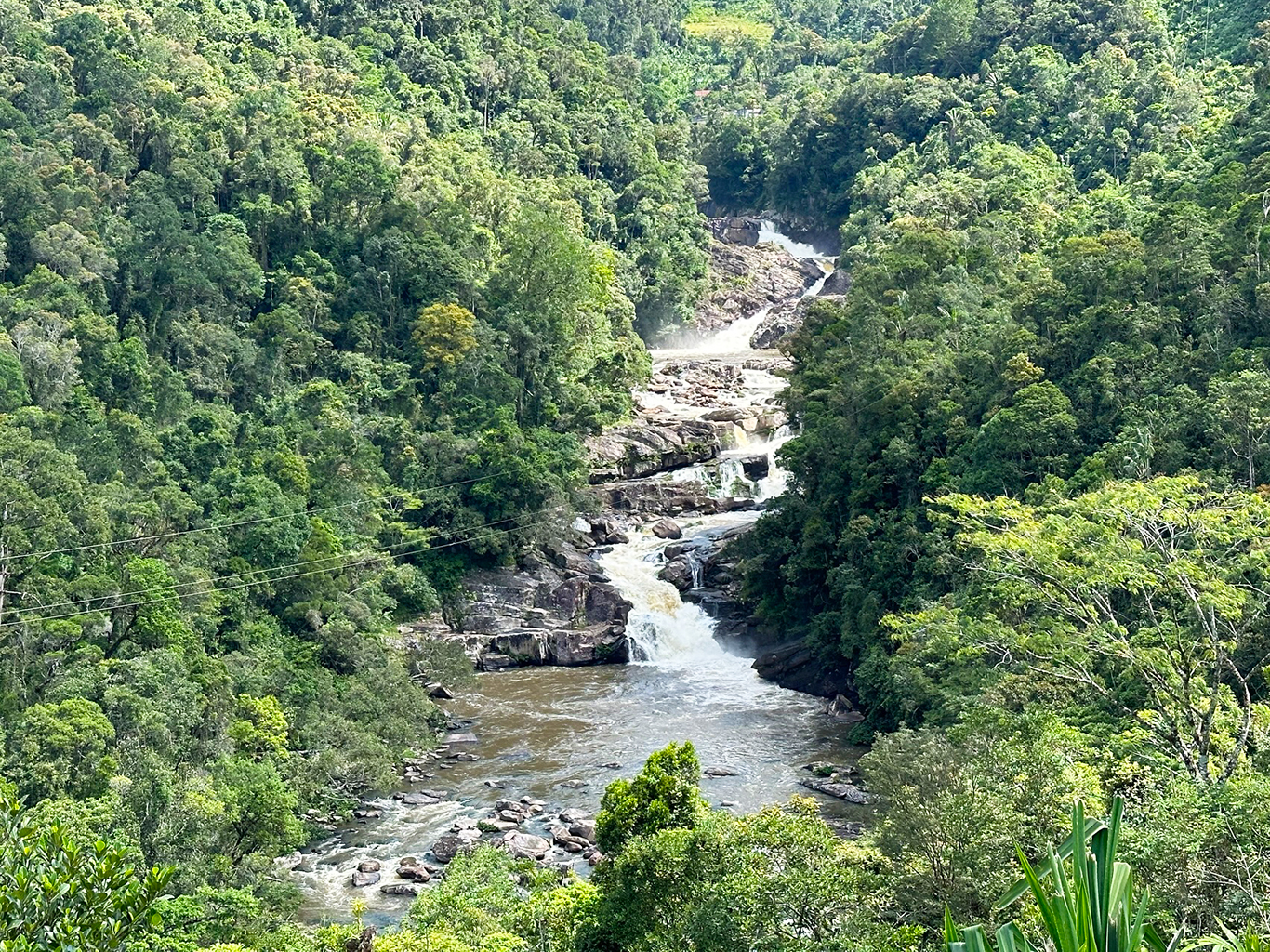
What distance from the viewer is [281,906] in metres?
25.5

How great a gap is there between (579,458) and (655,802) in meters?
29.1

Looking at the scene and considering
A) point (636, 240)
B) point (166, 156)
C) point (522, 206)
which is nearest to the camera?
point (166, 156)

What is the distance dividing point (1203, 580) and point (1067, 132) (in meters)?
52.3

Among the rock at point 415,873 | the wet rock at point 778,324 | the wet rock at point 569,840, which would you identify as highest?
the wet rock at point 778,324

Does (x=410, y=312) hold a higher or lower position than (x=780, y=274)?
lower

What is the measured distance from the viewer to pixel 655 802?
21.9 meters

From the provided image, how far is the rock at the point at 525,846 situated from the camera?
29.3 m

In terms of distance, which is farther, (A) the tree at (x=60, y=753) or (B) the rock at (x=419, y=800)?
(B) the rock at (x=419, y=800)

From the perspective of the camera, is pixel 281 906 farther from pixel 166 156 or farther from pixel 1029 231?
pixel 1029 231

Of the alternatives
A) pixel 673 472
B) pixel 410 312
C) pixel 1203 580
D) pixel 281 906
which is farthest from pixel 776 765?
pixel 410 312

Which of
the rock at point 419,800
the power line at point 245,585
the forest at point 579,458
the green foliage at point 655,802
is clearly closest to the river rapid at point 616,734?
the rock at point 419,800

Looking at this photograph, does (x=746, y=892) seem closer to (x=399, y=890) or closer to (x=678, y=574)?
(x=399, y=890)

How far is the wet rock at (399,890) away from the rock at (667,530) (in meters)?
22.2

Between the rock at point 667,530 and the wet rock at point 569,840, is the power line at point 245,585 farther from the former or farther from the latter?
the wet rock at point 569,840
